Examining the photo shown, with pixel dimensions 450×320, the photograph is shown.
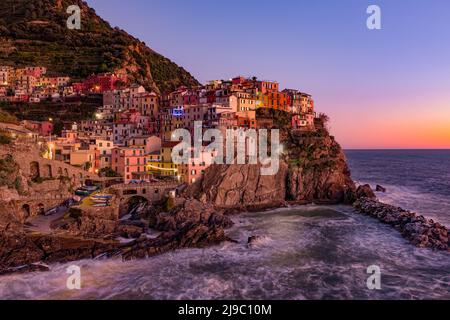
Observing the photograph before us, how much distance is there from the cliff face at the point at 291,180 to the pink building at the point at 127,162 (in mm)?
9310

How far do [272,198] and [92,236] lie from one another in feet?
89.3

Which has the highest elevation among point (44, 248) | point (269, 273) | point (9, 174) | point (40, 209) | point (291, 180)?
point (9, 174)

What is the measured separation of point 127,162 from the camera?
47.3m

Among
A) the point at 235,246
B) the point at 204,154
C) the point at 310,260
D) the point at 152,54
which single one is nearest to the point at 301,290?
the point at 310,260

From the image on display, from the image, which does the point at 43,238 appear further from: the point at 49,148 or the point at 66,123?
the point at 66,123

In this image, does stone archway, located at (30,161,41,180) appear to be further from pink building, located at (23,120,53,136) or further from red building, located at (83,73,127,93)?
red building, located at (83,73,127,93)

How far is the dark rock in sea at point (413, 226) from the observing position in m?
30.9

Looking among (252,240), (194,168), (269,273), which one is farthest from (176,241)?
(194,168)

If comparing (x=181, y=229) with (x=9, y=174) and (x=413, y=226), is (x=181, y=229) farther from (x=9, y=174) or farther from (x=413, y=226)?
(x=413, y=226)

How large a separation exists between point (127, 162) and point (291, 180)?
24.7 m

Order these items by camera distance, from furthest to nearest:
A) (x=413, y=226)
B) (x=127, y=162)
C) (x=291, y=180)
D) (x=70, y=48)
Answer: (x=70, y=48)
(x=291, y=180)
(x=127, y=162)
(x=413, y=226)

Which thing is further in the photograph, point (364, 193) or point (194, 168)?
point (364, 193)

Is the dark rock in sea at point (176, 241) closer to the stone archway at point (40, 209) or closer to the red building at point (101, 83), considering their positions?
the stone archway at point (40, 209)

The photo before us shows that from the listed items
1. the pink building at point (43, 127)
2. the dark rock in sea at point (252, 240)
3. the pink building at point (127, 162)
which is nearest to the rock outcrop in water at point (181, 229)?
the dark rock in sea at point (252, 240)
